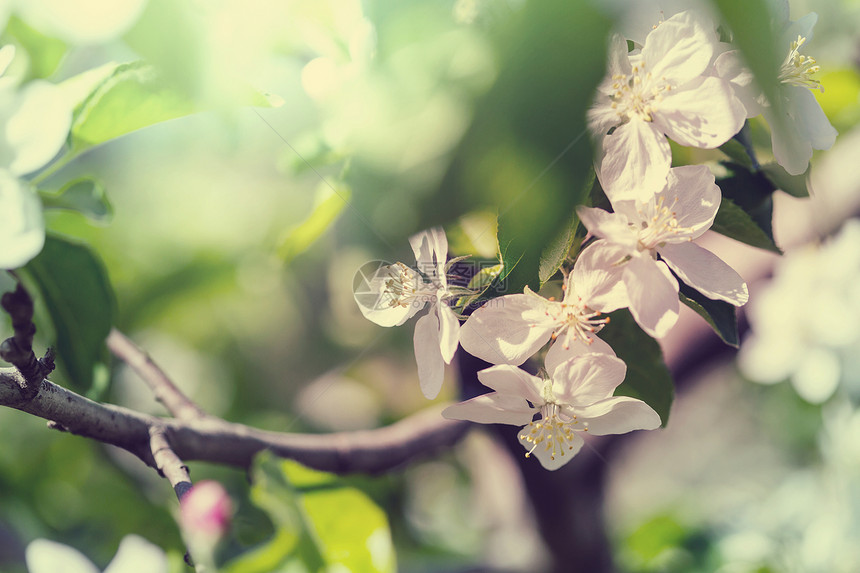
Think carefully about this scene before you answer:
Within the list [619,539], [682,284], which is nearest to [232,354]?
→ [619,539]

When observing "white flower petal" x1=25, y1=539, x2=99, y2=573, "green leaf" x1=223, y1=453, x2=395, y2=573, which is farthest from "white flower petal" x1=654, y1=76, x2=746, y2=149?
"white flower petal" x1=25, y1=539, x2=99, y2=573

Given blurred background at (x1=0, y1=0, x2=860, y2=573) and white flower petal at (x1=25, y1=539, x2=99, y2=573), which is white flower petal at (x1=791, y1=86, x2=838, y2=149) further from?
white flower petal at (x1=25, y1=539, x2=99, y2=573)

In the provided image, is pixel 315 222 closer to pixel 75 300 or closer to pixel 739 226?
pixel 75 300

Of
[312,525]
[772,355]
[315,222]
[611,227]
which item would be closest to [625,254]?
[611,227]

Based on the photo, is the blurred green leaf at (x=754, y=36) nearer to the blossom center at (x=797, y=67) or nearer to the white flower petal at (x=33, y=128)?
the blossom center at (x=797, y=67)

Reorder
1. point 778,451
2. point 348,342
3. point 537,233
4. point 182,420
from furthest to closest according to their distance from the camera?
point 778,451
point 348,342
point 182,420
point 537,233

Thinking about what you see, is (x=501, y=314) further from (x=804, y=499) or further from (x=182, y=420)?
(x=804, y=499)

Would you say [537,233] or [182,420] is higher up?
[537,233]
